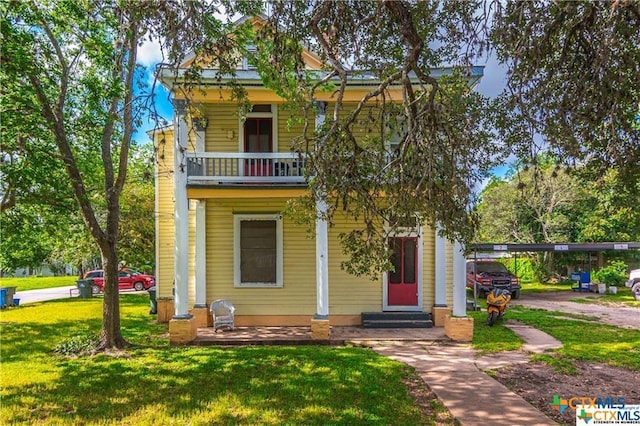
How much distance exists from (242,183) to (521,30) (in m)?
6.62

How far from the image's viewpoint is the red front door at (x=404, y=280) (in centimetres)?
1033

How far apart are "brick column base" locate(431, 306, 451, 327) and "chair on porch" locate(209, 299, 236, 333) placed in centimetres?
507

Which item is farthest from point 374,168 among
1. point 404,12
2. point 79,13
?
point 79,13

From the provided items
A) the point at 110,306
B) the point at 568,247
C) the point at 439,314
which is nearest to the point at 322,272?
the point at 439,314

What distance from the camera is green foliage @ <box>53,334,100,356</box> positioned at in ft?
24.9

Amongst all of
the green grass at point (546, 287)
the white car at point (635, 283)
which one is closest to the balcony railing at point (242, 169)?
the white car at point (635, 283)

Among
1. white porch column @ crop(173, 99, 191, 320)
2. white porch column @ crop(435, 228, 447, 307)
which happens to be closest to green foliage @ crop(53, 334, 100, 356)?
white porch column @ crop(173, 99, 191, 320)

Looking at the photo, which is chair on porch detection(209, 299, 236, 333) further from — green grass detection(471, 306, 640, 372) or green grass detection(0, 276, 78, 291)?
green grass detection(0, 276, 78, 291)

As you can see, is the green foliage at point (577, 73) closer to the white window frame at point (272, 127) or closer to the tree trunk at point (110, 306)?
the white window frame at point (272, 127)

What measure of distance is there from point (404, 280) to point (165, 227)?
6.92 metres

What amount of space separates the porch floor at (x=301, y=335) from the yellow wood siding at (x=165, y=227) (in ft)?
7.16

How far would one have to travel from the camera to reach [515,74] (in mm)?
4188

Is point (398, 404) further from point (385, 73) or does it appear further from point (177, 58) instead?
point (177, 58)

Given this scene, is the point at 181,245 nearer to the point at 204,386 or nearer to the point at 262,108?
the point at 204,386
